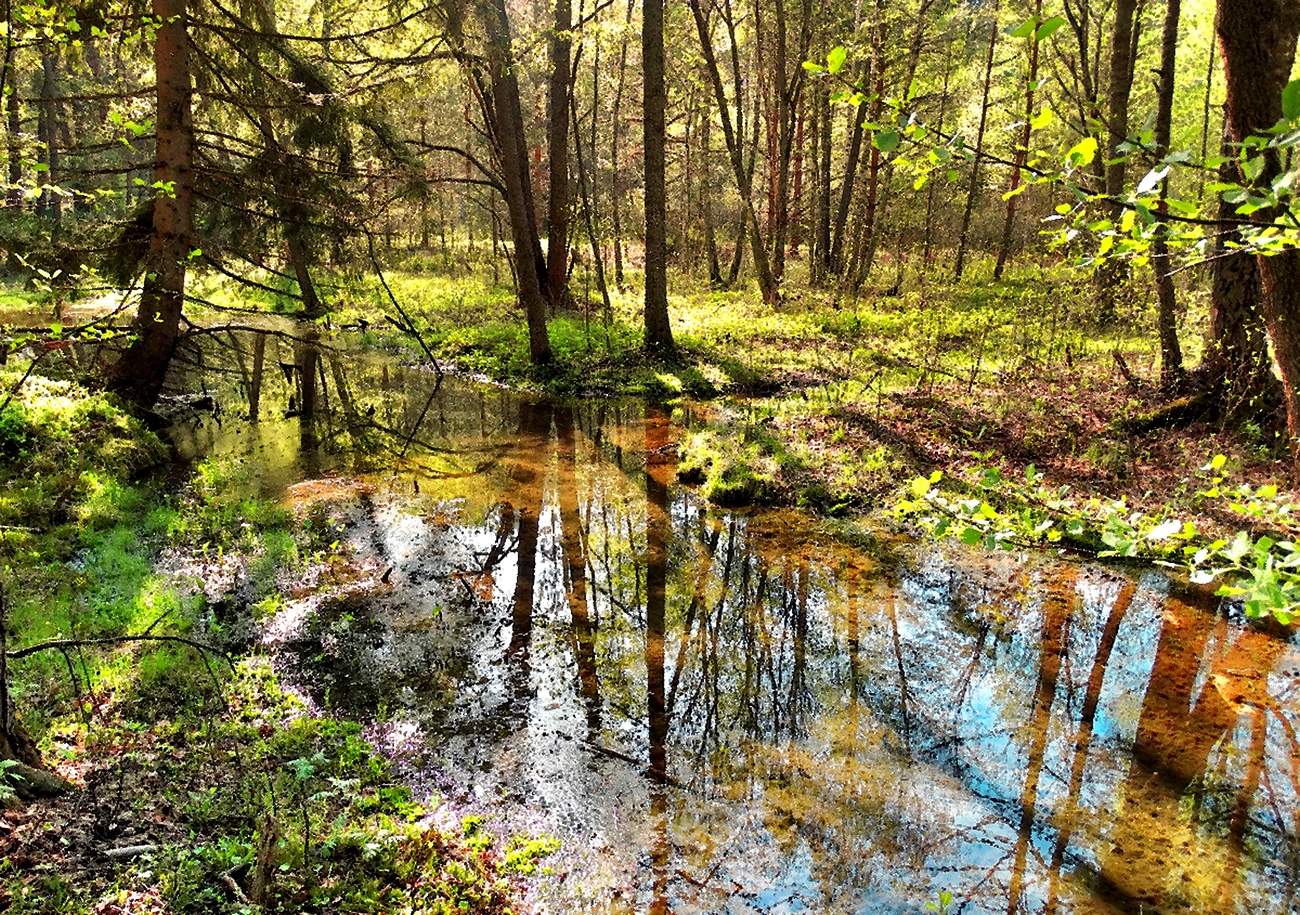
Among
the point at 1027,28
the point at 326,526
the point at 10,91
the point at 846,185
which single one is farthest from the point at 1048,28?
the point at 846,185

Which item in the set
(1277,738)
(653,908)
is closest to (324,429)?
(653,908)

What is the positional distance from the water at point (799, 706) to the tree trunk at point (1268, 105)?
7.49 feet

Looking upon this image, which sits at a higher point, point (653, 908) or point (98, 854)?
point (98, 854)

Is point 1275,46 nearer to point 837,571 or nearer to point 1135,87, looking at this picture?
point 837,571

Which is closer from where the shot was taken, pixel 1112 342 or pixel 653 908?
pixel 653 908

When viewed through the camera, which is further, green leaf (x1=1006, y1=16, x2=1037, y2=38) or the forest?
the forest

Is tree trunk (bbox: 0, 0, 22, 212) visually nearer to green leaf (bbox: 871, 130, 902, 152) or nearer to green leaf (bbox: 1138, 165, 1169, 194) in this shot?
green leaf (bbox: 871, 130, 902, 152)

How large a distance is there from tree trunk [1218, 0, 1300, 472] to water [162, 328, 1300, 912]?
2.28 m

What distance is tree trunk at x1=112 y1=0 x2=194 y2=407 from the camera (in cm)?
959

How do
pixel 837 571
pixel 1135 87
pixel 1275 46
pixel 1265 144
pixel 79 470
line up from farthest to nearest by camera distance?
pixel 1135 87
pixel 79 470
pixel 837 571
pixel 1275 46
pixel 1265 144

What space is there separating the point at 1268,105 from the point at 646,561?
600 centimetres

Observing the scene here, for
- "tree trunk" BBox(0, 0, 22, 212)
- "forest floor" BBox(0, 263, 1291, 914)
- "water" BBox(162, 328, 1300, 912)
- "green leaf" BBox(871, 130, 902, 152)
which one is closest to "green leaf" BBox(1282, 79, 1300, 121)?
"green leaf" BBox(871, 130, 902, 152)

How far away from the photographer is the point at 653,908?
4.02 meters

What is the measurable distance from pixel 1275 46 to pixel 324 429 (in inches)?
482
